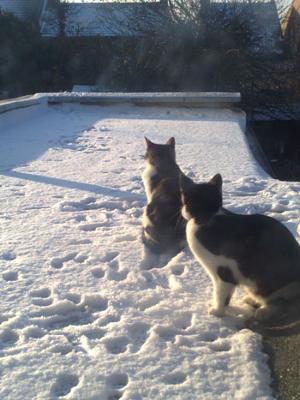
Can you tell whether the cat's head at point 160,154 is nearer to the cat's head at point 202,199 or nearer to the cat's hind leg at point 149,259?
the cat's hind leg at point 149,259

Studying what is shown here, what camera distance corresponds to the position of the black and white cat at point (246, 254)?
3.13 meters

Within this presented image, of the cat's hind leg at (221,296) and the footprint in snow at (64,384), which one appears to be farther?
the cat's hind leg at (221,296)

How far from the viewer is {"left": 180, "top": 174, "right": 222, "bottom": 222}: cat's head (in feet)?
11.2

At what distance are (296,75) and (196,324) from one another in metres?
12.2

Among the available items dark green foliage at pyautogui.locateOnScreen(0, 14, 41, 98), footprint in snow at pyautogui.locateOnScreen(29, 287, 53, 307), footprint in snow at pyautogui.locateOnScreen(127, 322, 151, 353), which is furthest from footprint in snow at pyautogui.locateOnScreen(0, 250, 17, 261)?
dark green foliage at pyautogui.locateOnScreen(0, 14, 41, 98)

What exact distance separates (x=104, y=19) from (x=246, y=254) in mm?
15695

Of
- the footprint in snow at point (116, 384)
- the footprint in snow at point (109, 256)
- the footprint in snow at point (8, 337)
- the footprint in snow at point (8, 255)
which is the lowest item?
the footprint in snow at point (116, 384)

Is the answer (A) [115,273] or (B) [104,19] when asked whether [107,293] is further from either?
(B) [104,19]

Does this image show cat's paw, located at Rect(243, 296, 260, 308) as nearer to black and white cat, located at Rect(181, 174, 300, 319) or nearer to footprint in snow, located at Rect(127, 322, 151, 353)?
black and white cat, located at Rect(181, 174, 300, 319)

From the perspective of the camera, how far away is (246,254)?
318cm

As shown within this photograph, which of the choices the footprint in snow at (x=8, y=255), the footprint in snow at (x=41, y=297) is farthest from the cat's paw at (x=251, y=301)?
the footprint in snow at (x=8, y=255)

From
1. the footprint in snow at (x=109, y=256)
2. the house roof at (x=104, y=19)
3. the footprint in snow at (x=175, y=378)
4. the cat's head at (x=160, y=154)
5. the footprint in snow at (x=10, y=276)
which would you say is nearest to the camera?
the footprint in snow at (x=175, y=378)

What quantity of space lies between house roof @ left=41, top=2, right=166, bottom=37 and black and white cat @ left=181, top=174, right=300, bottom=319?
13420mm

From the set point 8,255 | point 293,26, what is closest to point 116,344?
point 8,255
